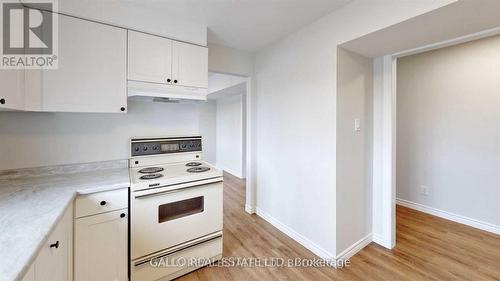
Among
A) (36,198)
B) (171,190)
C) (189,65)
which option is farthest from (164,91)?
(36,198)

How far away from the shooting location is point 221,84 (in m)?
4.25

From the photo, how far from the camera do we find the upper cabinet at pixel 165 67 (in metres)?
1.83

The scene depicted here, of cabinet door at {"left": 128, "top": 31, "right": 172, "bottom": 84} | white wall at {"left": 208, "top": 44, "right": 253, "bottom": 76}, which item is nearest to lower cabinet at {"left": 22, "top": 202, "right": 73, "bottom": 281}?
cabinet door at {"left": 128, "top": 31, "right": 172, "bottom": 84}

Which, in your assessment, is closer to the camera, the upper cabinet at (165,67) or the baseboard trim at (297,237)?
the upper cabinet at (165,67)

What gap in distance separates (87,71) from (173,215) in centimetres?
137

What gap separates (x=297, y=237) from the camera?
2375 millimetres

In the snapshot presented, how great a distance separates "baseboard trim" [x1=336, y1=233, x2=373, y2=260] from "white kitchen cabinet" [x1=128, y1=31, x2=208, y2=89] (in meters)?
2.19

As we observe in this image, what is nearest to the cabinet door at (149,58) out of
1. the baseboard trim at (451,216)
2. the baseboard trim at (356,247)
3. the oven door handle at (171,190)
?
the oven door handle at (171,190)

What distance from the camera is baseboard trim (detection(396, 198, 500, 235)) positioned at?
8.06ft

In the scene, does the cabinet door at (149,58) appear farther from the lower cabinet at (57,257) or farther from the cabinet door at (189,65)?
the lower cabinet at (57,257)

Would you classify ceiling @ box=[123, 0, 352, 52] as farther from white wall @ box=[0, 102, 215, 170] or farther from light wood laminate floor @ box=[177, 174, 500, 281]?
light wood laminate floor @ box=[177, 174, 500, 281]

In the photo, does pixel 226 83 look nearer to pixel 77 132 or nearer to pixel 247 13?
pixel 247 13

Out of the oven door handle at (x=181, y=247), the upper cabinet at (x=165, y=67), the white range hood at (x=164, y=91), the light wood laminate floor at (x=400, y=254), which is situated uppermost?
the upper cabinet at (x=165, y=67)

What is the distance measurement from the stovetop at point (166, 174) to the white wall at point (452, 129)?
9.90ft
